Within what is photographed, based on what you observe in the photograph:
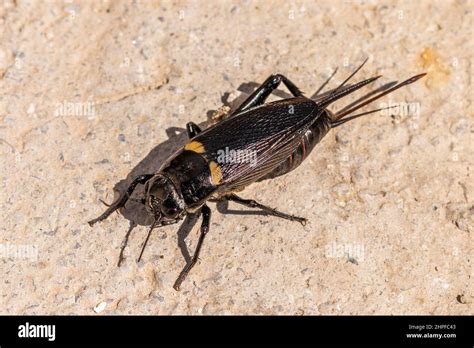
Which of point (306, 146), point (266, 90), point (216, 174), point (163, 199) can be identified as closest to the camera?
point (163, 199)

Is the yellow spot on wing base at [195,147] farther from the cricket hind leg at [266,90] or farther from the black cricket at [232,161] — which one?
the cricket hind leg at [266,90]

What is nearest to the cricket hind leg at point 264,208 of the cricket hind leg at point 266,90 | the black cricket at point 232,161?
the black cricket at point 232,161

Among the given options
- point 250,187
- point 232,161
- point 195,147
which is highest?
point 195,147

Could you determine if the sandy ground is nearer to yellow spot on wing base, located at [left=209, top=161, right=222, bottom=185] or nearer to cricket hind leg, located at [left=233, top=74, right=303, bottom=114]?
cricket hind leg, located at [left=233, top=74, right=303, bottom=114]

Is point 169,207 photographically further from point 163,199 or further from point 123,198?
point 123,198

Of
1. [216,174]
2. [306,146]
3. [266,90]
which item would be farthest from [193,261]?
[266,90]

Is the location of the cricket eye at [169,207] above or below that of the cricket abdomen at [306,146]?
below

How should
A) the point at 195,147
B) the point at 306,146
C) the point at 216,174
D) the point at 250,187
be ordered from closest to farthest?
the point at 216,174 → the point at 195,147 → the point at 306,146 → the point at 250,187
